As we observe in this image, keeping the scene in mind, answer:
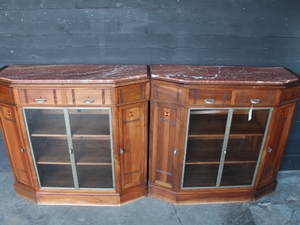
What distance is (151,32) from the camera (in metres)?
1.97

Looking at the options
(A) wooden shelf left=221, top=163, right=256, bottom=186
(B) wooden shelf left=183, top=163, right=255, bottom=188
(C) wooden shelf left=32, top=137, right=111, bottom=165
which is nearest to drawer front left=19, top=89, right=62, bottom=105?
(C) wooden shelf left=32, top=137, right=111, bottom=165

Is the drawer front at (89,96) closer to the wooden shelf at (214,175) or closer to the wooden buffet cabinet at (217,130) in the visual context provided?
the wooden buffet cabinet at (217,130)

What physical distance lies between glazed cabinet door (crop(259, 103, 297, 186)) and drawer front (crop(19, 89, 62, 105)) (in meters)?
1.50

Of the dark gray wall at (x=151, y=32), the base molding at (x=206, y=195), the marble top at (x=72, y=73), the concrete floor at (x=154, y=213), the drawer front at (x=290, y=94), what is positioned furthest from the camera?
the base molding at (x=206, y=195)

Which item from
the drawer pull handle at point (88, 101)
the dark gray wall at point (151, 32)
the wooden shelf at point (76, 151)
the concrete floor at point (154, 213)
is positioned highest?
the dark gray wall at point (151, 32)

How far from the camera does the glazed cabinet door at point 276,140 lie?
1.89 m

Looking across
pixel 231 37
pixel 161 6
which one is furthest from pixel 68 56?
pixel 231 37

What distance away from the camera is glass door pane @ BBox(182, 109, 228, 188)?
6.38 feet

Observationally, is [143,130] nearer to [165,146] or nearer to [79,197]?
[165,146]

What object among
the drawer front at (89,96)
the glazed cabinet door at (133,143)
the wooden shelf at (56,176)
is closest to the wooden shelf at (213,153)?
the glazed cabinet door at (133,143)

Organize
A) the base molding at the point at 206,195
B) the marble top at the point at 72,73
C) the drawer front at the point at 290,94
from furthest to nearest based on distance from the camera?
the base molding at the point at 206,195
the drawer front at the point at 290,94
the marble top at the point at 72,73

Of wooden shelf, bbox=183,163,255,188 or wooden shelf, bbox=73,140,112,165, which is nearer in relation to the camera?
wooden shelf, bbox=73,140,112,165

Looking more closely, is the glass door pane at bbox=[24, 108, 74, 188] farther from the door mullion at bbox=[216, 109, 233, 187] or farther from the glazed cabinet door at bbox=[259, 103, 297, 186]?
the glazed cabinet door at bbox=[259, 103, 297, 186]

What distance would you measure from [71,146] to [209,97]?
105 cm
